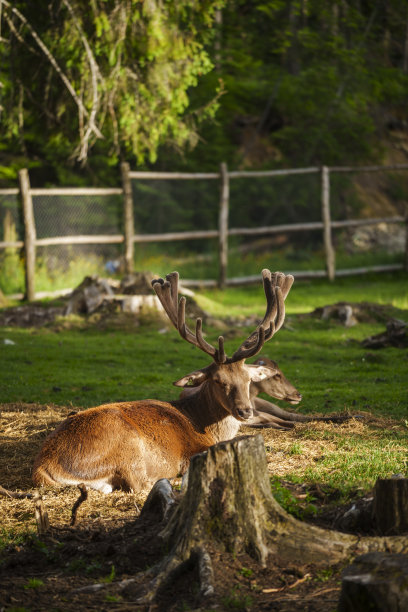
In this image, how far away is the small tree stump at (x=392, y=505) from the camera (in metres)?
3.60

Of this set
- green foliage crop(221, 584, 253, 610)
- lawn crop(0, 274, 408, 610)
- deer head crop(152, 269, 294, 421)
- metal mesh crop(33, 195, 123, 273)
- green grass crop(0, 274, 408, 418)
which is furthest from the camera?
metal mesh crop(33, 195, 123, 273)

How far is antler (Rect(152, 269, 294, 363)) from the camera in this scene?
18.5 feet

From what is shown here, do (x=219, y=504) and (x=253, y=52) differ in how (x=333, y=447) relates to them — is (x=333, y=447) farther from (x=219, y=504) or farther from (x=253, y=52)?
(x=253, y=52)

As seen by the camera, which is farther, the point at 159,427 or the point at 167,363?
the point at 167,363

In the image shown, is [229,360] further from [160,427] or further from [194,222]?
[194,222]

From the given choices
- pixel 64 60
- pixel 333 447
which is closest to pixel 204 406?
pixel 333 447

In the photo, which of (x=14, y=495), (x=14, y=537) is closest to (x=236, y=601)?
(x=14, y=537)

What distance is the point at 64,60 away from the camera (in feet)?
48.6

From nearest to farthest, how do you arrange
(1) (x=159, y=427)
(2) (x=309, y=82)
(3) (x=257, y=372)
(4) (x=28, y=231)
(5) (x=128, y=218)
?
(1) (x=159, y=427) < (3) (x=257, y=372) < (4) (x=28, y=231) < (5) (x=128, y=218) < (2) (x=309, y=82)

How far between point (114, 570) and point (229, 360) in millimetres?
2399

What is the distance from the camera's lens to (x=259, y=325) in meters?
5.76

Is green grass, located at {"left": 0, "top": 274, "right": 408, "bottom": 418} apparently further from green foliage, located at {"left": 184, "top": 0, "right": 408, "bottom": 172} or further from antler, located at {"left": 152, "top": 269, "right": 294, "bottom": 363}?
green foliage, located at {"left": 184, "top": 0, "right": 408, "bottom": 172}

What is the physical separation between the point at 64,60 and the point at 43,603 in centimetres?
1309

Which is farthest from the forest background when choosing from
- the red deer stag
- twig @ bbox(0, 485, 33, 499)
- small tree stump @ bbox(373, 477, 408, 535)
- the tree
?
small tree stump @ bbox(373, 477, 408, 535)
